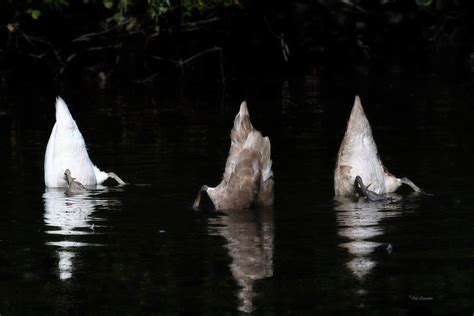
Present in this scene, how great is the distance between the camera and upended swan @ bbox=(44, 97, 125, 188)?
13.7 meters

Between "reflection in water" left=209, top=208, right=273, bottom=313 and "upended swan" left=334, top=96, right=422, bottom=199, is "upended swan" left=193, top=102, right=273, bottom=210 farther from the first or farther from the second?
"upended swan" left=334, top=96, right=422, bottom=199

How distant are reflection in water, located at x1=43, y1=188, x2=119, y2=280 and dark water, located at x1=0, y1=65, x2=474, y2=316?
0.02 metres

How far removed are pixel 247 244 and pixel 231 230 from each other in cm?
69

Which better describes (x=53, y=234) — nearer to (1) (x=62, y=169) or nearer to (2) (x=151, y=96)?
(1) (x=62, y=169)

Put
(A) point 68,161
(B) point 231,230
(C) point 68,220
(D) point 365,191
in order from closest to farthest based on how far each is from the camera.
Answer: (B) point 231,230 → (C) point 68,220 → (D) point 365,191 → (A) point 68,161

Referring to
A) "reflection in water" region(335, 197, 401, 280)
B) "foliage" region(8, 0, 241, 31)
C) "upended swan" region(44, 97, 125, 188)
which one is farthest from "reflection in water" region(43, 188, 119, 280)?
"foliage" region(8, 0, 241, 31)

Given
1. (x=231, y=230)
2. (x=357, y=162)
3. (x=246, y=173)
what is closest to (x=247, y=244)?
(x=231, y=230)

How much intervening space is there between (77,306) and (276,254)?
197cm

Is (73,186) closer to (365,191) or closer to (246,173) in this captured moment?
(246,173)

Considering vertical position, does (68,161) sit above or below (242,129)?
below

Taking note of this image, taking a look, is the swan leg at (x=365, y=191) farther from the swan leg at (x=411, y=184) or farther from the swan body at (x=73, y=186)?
the swan body at (x=73, y=186)

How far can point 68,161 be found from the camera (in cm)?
1385

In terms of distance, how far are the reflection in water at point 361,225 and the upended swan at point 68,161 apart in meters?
2.93

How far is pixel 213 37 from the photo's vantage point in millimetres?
31750
